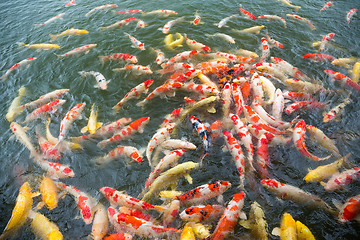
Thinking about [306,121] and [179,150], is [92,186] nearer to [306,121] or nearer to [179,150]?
[179,150]

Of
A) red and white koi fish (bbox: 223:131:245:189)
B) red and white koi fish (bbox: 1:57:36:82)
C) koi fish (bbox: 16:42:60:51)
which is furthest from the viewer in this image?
koi fish (bbox: 16:42:60:51)

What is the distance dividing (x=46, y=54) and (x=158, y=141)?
665cm

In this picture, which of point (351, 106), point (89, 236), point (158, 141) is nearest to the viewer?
point (89, 236)

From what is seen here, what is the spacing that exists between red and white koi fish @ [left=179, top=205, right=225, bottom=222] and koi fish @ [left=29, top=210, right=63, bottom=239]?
7.41 ft

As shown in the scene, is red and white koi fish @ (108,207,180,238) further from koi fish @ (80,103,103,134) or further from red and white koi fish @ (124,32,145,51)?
red and white koi fish @ (124,32,145,51)

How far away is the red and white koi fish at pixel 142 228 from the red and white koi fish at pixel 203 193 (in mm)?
580

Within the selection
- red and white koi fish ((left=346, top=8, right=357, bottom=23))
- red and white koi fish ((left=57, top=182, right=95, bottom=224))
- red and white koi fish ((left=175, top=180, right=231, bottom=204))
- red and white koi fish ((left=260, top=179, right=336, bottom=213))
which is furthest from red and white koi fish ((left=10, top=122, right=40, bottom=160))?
red and white koi fish ((left=346, top=8, right=357, bottom=23))

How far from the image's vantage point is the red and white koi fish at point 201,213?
359 cm

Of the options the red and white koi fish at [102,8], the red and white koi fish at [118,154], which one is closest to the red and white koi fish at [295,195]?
the red and white koi fish at [118,154]

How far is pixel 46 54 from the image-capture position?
331 inches

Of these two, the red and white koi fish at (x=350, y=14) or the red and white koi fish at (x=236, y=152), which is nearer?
the red and white koi fish at (x=236, y=152)

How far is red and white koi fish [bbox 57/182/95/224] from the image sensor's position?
157 inches

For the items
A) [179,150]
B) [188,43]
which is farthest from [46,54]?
[179,150]

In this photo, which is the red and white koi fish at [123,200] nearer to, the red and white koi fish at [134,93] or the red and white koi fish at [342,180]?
the red and white koi fish at [134,93]
